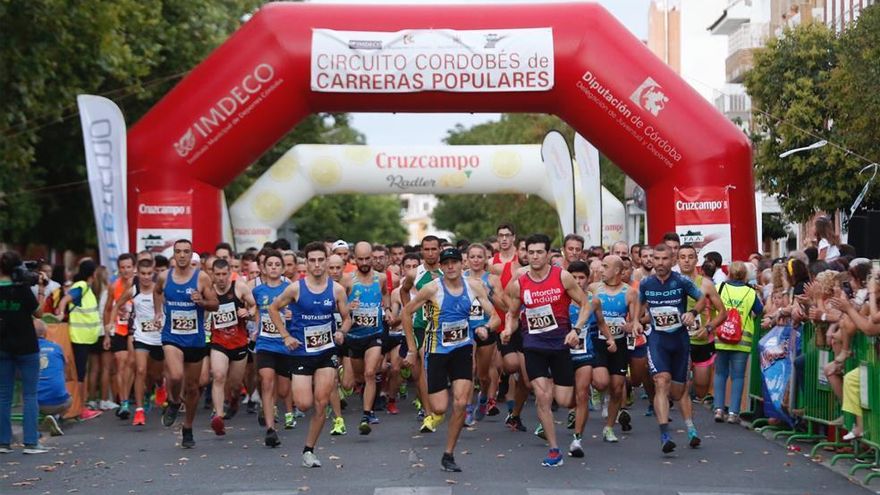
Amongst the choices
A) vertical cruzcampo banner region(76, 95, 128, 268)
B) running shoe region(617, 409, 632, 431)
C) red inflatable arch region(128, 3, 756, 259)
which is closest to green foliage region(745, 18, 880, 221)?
red inflatable arch region(128, 3, 756, 259)

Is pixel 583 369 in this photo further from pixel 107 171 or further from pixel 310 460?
pixel 107 171

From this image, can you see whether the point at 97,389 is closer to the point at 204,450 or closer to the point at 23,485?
the point at 204,450

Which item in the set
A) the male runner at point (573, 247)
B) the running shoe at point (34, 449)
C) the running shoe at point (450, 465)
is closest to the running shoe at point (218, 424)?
the running shoe at point (34, 449)

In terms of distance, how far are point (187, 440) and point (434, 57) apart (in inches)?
358

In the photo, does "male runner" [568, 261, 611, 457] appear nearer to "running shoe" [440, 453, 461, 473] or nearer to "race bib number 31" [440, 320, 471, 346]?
"race bib number 31" [440, 320, 471, 346]

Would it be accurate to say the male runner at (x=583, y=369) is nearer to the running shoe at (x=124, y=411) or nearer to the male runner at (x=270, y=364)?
the male runner at (x=270, y=364)

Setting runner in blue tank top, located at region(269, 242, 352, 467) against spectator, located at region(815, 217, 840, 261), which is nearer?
runner in blue tank top, located at region(269, 242, 352, 467)

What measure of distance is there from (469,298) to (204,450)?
280 cm

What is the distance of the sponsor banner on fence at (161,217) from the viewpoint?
23016 mm

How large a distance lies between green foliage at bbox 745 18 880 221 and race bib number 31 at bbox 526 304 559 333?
621 inches

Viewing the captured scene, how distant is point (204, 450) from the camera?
47.1ft

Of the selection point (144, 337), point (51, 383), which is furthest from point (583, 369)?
point (144, 337)

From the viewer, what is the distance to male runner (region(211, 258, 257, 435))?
15105mm

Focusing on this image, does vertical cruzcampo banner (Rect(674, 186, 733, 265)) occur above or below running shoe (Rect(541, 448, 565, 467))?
above
